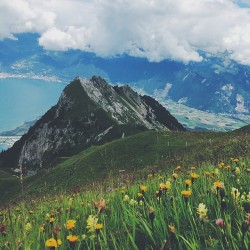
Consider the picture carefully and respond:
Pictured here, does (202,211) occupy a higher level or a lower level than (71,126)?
lower

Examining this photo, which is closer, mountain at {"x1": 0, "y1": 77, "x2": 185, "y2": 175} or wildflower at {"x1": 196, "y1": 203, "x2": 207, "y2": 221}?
wildflower at {"x1": 196, "y1": 203, "x2": 207, "y2": 221}

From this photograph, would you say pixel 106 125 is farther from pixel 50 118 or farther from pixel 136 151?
pixel 136 151

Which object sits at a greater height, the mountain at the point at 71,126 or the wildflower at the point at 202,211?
the mountain at the point at 71,126

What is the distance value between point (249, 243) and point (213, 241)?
34cm

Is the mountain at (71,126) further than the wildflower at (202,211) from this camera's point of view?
Yes

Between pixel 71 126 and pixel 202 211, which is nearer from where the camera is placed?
pixel 202 211

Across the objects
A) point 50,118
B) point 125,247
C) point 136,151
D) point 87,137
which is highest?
point 50,118

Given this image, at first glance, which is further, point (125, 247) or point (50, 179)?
point (50, 179)

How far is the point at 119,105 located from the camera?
197875mm

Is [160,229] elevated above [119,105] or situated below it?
below

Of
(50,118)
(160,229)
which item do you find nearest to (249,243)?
(160,229)

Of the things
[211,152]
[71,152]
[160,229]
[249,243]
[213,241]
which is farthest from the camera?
[71,152]

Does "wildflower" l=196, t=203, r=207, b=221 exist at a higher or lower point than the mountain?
lower

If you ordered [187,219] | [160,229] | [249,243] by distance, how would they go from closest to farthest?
1. [249,243]
2. [160,229]
3. [187,219]
